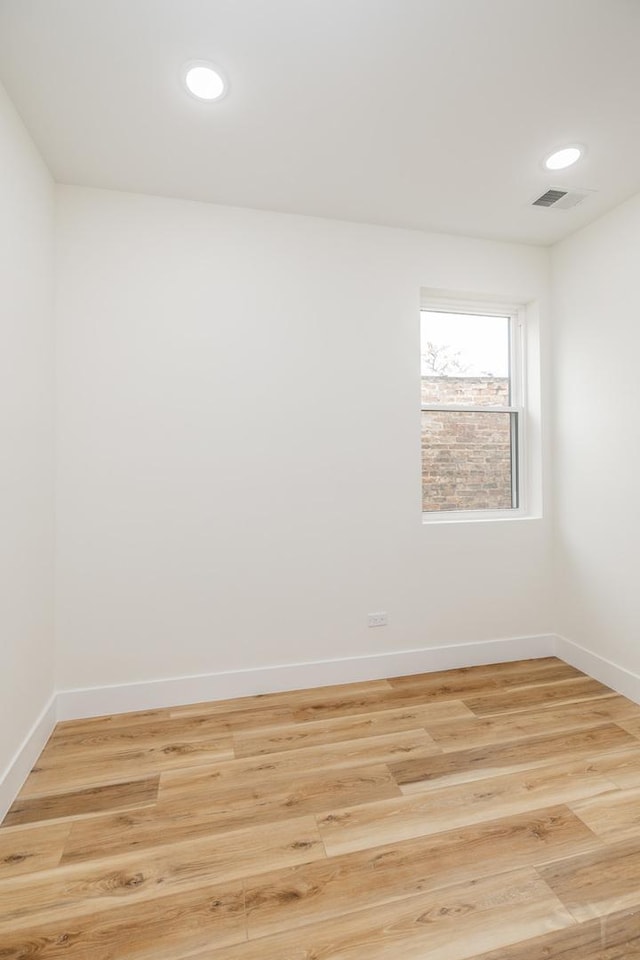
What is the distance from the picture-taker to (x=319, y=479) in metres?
2.69

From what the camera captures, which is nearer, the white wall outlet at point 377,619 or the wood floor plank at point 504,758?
the wood floor plank at point 504,758

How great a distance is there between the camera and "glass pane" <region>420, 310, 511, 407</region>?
9.91 feet

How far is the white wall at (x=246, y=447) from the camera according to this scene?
7.82 feet

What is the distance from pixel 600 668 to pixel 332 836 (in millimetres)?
2001

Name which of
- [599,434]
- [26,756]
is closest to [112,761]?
[26,756]

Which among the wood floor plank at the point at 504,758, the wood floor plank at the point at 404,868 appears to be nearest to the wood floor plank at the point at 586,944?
the wood floor plank at the point at 404,868

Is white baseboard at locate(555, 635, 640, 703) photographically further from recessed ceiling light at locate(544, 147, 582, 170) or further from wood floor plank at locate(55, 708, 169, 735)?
recessed ceiling light at locate(544, 147, 582, 170)

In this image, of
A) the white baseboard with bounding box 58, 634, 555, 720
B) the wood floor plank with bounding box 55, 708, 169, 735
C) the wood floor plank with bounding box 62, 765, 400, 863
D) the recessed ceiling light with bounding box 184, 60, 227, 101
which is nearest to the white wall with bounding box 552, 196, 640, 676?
the white baseboard with bounding box 58, 634, 555, 720

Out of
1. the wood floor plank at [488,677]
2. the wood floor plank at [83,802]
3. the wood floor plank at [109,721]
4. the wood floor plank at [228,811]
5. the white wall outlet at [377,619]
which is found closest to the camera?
the wood floor plank at [228,811]

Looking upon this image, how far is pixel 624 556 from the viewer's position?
258 cm

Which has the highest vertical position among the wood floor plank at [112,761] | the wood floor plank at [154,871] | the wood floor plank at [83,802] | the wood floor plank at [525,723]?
the wood floor plank at [525,723]

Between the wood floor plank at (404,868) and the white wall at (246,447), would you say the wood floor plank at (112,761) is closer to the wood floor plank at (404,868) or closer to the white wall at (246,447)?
the white wall at (246,447)

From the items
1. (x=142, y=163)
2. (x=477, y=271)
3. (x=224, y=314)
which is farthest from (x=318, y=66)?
(x=477, y=271)

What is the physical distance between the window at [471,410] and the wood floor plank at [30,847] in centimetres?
235
